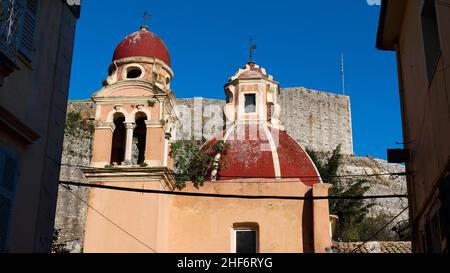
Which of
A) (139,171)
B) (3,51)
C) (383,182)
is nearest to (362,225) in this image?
(383,182)

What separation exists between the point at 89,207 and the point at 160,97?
3816 millimetres

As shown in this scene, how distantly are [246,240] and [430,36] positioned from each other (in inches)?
446

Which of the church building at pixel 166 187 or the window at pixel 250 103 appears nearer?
the church building at pixel 166 187

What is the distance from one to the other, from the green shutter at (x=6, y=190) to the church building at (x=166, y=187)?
9445 mm

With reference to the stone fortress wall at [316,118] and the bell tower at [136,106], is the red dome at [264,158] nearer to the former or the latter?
the bell tower at [136,106]

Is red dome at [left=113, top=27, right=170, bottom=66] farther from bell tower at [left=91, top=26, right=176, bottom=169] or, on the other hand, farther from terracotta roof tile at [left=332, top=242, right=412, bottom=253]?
terracotta roof tile at [left=332, top=242, right=412, bottom=253]

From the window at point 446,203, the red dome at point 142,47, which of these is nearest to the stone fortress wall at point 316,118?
the red dome at point 142,47

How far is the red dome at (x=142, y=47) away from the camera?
20.6 m

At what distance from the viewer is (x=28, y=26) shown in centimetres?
873

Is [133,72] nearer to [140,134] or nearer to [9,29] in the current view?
[140,134]

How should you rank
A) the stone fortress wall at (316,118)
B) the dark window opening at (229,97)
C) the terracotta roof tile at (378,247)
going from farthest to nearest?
the stone fortress wall at (316,118) → the dark window opening at (229,97) → the terracotta roof tile at (378,247)

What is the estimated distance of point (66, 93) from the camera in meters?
10.1

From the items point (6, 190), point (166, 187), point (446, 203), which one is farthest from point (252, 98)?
point (446, 203)
